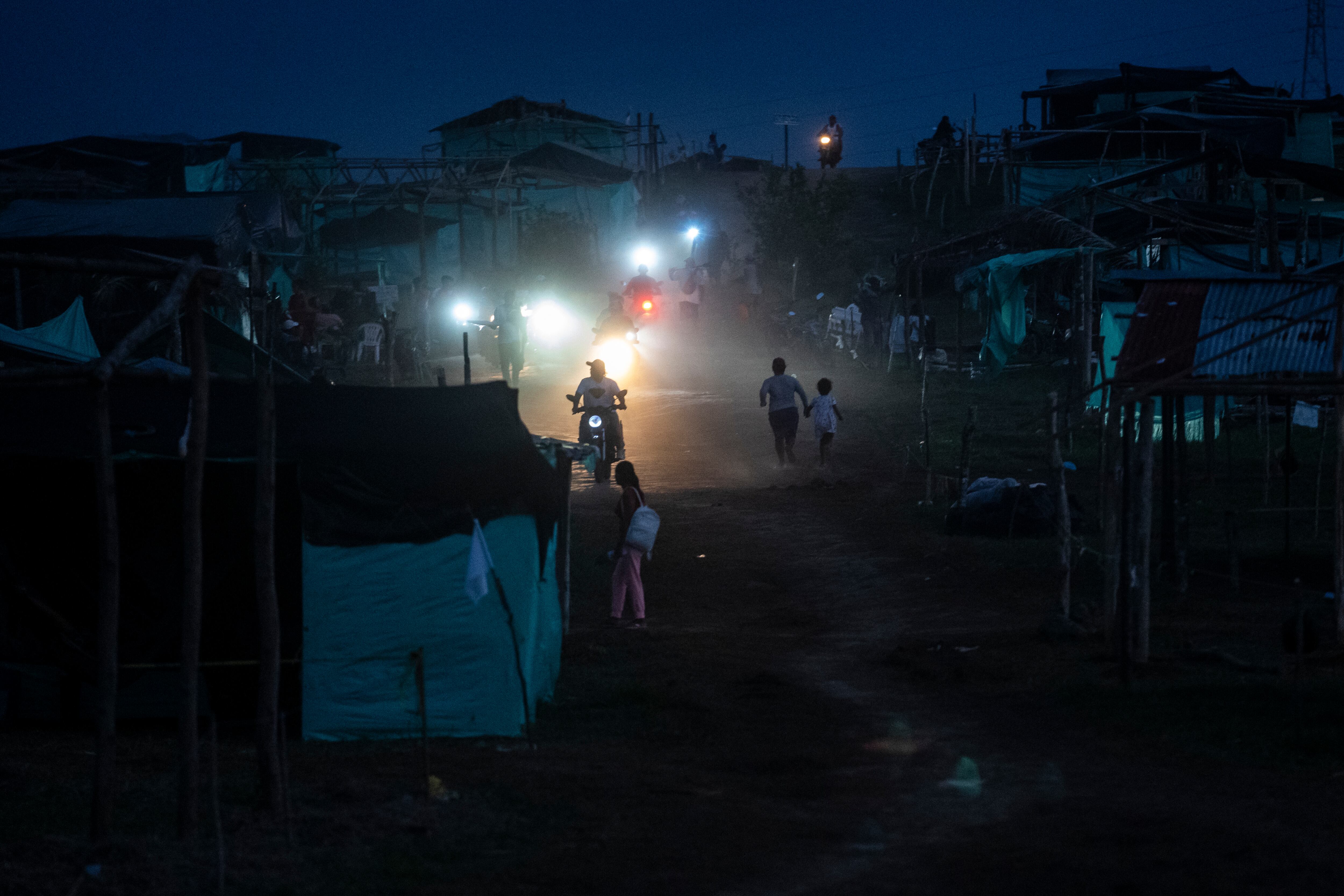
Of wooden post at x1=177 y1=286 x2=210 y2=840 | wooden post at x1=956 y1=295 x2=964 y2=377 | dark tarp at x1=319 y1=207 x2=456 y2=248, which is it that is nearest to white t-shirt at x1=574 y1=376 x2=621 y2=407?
wooden post at x1=956 y1=295 x2=964 y2=377

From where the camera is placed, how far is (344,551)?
29.9ft

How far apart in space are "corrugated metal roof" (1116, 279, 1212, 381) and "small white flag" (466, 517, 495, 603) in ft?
20.4

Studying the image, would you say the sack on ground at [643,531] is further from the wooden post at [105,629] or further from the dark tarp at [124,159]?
the dark tarp at [124,159]

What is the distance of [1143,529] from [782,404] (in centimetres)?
943

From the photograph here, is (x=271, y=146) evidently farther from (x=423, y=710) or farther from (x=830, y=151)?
(x=423, y=710)

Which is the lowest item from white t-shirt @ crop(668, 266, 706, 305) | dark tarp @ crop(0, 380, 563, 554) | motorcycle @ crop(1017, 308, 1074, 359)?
dark tarp @ crop(0, 380, 563, 554)

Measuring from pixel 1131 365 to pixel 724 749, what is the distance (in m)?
5.81

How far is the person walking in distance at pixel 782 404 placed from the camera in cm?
1941

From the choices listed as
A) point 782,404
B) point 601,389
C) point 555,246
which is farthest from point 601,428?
point 555,246

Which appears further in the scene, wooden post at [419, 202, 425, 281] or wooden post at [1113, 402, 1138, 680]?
wooden post at [419, 202, 425, 281]

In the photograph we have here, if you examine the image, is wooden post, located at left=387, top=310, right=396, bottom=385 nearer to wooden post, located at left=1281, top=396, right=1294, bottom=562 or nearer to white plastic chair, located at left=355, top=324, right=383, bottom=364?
white plastic chair, located at left=355, top=324, right=383, bottom=364

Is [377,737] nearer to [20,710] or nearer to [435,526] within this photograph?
[435,526]

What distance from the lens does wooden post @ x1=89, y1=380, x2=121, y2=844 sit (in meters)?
6.36

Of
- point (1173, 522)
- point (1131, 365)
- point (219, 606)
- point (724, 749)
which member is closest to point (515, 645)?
point (724, 749)
